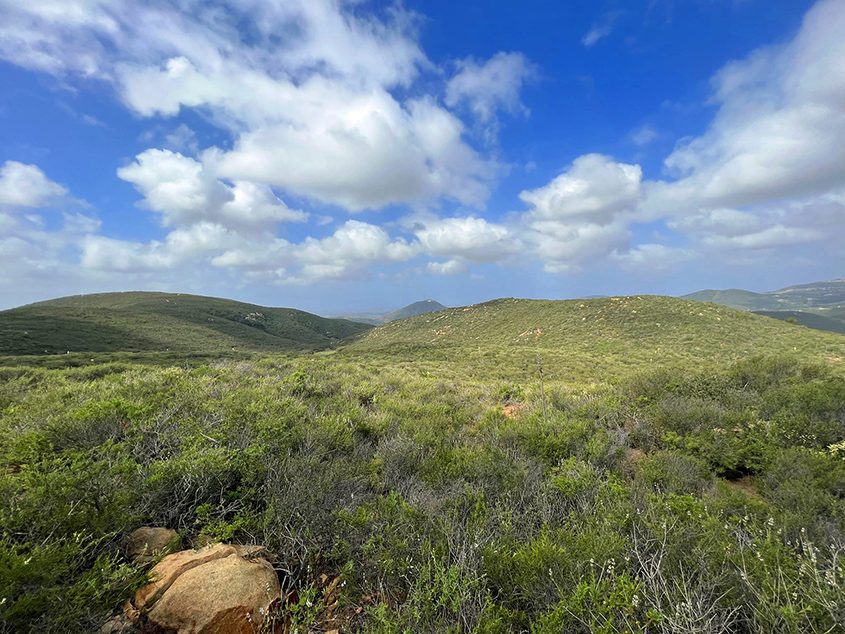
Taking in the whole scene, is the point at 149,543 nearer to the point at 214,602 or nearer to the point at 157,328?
the point at 214,602

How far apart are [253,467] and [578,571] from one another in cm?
383

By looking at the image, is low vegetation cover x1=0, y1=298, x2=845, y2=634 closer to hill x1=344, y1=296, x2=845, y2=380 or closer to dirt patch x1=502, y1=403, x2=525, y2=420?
dirt patch x1=502, y1=403, x2=525, y2=420

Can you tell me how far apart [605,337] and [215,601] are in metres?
39.2

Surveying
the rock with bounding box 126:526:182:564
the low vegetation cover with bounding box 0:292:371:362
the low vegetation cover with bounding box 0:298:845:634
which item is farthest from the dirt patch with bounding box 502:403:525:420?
the low vegetation cover with bounding box 0:292:371:362

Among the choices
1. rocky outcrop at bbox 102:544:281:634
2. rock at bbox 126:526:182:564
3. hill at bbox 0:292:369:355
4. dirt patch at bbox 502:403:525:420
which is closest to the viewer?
rocky outcrop at bbox 102:544:281:634

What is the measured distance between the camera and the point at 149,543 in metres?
3.59

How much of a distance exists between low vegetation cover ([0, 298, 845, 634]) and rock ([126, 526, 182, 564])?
16 centimetres

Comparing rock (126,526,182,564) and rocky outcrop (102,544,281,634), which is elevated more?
rock (126,526,182,564)

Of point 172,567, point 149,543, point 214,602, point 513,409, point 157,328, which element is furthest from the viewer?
point 157,328

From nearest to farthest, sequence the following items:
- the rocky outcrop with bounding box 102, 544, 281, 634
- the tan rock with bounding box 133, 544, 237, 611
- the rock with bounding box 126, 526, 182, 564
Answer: the rocky outcrop with bounding box 102, 544, 281, 634, the tan rock with bounding box 133, 544, 237, 611, the rock with bounding box 126, 526, 182, 564

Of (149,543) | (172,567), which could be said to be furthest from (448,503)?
(149,543)

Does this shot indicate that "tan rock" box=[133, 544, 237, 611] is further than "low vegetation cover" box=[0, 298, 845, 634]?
Yes

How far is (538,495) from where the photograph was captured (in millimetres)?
4289

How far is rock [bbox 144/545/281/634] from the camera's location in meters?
2.80
